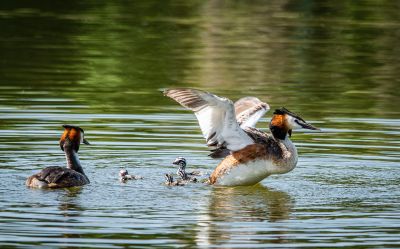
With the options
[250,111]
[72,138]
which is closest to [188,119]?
[250,111]

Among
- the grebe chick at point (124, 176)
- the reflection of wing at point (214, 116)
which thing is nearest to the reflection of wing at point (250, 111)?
the reflection of wing at point (214, 116)

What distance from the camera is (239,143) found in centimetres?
1434

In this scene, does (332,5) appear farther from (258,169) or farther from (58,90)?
(258,169)

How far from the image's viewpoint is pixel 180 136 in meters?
17.2

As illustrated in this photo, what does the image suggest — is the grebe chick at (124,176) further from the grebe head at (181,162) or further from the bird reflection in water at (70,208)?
the grebe head at (181,162)

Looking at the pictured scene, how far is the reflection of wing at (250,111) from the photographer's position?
1504 centimetres

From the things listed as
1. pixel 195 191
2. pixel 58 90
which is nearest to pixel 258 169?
pixel 195 191

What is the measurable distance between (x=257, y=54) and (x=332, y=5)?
11550mm

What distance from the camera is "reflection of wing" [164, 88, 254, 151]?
13578 mm

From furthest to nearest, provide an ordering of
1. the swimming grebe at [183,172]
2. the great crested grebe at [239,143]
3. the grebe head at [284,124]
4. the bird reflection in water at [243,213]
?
the grebe head at [284,124], the swimming grebe at [183,172], the great crested grebe at [239,143], the bird reflection in water at [243,213]

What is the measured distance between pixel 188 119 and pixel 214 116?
473 centimetres

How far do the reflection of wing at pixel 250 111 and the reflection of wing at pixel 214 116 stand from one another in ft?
1.86

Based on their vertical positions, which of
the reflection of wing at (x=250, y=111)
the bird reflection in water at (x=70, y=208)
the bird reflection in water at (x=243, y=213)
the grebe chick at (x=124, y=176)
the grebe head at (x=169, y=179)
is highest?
the reflection of wing at (x=250, y=111)

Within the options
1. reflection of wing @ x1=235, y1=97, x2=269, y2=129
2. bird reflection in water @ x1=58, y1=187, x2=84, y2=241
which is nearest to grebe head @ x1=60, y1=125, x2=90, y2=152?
bird reflection in water @ x1=58, y1=187, x2=84, y2=241
